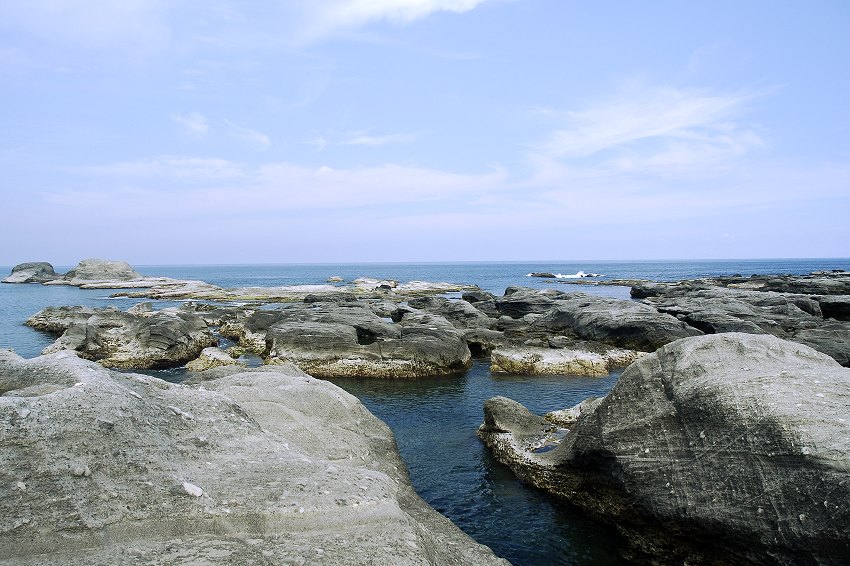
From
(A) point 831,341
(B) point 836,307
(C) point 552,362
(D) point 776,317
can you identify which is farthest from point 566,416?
(B) point 836,307

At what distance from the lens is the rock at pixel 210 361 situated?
34750 mm

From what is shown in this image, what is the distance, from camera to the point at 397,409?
2667cm

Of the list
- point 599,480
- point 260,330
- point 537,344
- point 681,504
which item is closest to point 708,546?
point 681,504

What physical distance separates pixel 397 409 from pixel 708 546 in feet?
56.4

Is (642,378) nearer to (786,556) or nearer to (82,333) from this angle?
(786,556)

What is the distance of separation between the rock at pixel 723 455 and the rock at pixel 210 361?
87.2ft

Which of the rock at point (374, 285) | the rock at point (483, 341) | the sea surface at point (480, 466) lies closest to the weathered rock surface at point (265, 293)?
the rock at point (374, 285)

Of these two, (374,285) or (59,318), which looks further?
(374,285)

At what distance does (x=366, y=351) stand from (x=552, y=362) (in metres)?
12.7

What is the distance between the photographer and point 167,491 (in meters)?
8.23

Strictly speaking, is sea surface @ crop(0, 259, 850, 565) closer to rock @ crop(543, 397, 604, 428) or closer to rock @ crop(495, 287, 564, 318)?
rock @ crop(543, 397, 604, 428)

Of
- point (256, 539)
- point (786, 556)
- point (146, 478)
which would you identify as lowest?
point (786, 556)

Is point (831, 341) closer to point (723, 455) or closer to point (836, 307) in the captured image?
point (723, 455)

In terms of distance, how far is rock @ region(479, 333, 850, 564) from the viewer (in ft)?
31.0
